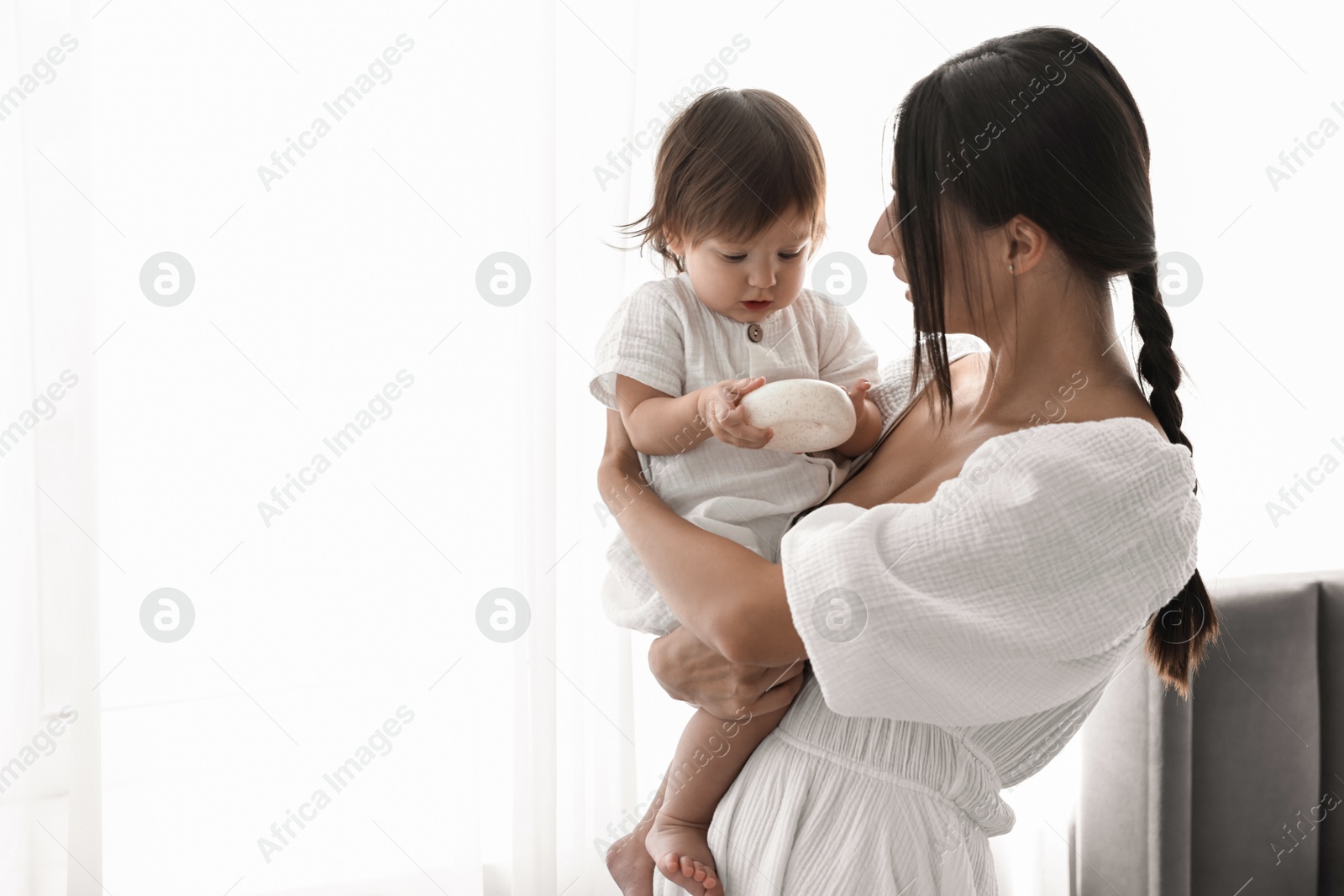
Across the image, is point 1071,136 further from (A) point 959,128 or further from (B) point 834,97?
(B) point 834,97

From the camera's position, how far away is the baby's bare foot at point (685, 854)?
1.03m

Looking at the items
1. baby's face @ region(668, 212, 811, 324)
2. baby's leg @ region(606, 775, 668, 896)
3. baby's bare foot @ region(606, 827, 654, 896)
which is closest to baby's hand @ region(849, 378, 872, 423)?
baby's face @ region(668, 212, 811, 324)

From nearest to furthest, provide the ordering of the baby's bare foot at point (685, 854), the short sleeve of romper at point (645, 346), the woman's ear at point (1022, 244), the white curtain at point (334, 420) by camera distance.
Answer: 1. the woman's ear at point (1022, 244)
2. the baby's bare foot at point (685, 854)
3. the short sleeve of romper at point (645, 346)
4. the white curtain at point (334, 420)

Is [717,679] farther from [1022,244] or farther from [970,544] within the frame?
[1022,244]

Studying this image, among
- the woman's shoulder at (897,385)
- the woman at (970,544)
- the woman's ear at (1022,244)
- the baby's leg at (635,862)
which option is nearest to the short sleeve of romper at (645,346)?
the woman at (970,544)

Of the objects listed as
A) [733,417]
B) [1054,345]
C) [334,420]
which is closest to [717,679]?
[733,417]

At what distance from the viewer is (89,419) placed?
1607 millimetres

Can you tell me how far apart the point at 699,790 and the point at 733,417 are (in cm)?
46

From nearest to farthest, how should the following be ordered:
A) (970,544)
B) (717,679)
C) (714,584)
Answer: (970,544)
(714,584)
(717,679)

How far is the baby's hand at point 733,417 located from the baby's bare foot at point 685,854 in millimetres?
470

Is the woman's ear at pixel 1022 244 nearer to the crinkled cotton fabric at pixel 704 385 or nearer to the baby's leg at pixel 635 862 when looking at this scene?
the crinkled cotton fabric at pixel 704 385

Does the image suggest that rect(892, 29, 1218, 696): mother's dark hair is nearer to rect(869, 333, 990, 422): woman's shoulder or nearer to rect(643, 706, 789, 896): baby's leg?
rect(869, 333, 990, 422): woman's shoulder

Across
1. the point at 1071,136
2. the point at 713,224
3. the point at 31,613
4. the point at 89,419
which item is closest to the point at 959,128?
the point at 1071,136

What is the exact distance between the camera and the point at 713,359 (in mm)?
1159
